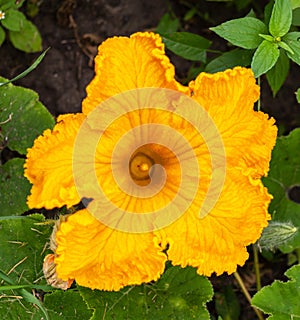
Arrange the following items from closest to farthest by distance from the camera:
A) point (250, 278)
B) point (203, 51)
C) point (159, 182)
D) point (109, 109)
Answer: point (109, 109)
point (159, 182)
point (203, 51)
point (250, 278)

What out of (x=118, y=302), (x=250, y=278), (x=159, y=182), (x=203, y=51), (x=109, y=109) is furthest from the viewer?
(x=250, y=278)

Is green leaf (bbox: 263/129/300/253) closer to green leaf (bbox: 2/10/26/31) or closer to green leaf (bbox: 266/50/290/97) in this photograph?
green leaf (bbox: 266/50/290/97)

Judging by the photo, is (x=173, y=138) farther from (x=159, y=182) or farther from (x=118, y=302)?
(x=118, y=302)

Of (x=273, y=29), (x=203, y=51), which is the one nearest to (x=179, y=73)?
(x=203, y=51)

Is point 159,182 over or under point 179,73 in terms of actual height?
over

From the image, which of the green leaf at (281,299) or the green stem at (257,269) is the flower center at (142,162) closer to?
the green leaf at (281,299)

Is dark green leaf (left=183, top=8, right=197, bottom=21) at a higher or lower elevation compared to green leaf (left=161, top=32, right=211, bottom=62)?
lower

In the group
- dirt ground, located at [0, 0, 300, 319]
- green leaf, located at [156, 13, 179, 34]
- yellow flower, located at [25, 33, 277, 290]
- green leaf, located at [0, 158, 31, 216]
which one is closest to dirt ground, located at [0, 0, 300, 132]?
dirt ground, located at [0, 0, 300, 319]
